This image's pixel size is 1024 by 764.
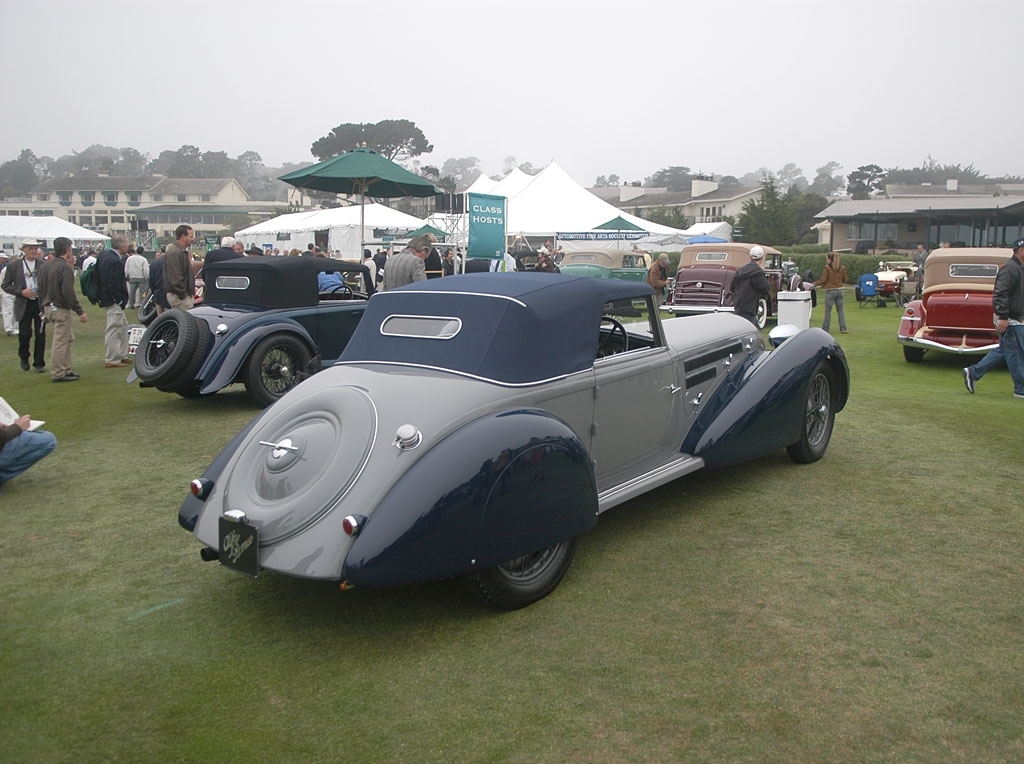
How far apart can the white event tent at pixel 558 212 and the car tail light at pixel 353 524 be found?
25.0 metres

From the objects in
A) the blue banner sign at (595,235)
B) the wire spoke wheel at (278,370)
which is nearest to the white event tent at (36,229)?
the blue banner sign at (595,235)

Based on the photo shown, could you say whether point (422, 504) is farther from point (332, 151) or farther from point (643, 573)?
point (332, 151)

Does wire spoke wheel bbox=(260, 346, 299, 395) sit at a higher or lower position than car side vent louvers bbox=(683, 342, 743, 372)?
lower

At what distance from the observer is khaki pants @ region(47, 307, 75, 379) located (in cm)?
1049

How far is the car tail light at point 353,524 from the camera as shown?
345cm

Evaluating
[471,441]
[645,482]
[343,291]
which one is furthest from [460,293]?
[343,291]

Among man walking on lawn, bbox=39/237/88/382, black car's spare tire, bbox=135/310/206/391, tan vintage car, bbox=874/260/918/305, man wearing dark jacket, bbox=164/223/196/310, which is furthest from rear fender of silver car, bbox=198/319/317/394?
tan vintage car, bbox=874/260/918/305

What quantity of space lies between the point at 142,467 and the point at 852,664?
17.5 ft

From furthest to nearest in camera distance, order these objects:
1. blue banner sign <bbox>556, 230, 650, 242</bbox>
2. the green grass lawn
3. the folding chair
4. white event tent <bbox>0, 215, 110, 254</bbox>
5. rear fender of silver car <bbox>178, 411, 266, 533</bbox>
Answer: white event tent <bbox>0, 215, 110, 254</bbox> < blue banner sign <bbox>556, 230, 650, 242</bbox> < the folding chair < rear fender of silver car <bbox>178, 411, 266, 533</bbox> < the green grass lawn

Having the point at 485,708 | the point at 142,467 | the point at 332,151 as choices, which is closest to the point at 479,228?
the point at 142,467

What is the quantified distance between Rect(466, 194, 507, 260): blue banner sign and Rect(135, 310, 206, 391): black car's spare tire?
10.6 m

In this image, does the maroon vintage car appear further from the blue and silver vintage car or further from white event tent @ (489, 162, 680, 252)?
the blue and silver vintage car

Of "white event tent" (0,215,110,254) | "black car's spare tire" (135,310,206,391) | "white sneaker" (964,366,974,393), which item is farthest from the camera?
"white event tent" (0,215,110,254)

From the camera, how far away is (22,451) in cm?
578
